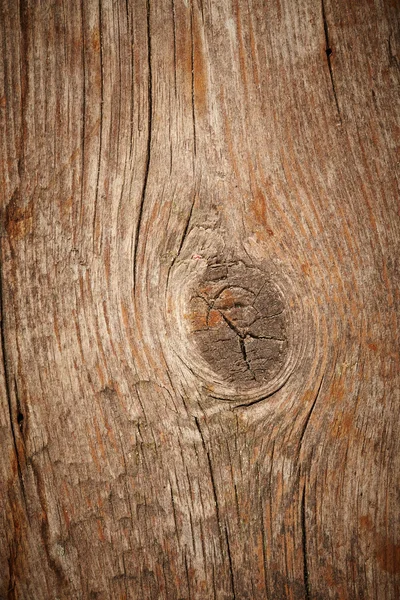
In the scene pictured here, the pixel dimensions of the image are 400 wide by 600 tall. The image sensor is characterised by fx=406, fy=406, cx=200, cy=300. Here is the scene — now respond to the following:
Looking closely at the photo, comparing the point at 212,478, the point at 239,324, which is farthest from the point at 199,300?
the point at 212,478

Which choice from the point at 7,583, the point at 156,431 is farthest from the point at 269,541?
the point at 7,583

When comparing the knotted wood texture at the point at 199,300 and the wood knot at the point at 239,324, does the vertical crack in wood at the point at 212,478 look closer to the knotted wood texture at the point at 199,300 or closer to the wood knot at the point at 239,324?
the knotted wood texture at the point at 199,300

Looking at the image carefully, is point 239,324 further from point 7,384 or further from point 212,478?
point 7,384

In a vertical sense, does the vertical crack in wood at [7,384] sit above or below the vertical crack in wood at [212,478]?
above

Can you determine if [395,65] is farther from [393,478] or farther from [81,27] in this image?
[393,478]


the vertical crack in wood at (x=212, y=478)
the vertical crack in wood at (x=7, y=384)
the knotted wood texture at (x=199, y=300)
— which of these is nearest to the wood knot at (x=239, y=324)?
the knotted wood texture at (x=199, y=300)

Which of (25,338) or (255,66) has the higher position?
(255,66)

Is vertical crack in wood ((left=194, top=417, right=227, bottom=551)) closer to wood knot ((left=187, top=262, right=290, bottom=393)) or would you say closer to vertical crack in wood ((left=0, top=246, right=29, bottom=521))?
wood knot ((left=187, top=262, right=290, bottom=393))
